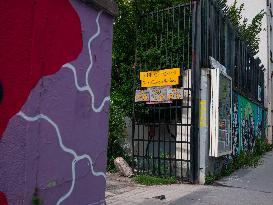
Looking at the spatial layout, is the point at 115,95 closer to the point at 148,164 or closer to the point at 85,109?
the point at 148,164

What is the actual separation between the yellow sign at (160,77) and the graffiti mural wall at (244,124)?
4.07 meters

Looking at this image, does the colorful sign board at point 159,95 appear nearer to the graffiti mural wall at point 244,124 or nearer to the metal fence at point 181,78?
the metal fence at point 181,78

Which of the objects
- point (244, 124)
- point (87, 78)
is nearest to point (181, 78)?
point (87, 78)

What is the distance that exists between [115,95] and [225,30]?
3771 millimetres

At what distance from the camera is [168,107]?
8375mm

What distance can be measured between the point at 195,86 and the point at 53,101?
546 centimetres

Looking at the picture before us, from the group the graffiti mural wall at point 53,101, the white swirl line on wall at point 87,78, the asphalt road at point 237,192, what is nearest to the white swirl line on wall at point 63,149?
the graffiti mural wall at point 53,101

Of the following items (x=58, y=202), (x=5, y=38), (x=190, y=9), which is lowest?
(x=58, y=202)

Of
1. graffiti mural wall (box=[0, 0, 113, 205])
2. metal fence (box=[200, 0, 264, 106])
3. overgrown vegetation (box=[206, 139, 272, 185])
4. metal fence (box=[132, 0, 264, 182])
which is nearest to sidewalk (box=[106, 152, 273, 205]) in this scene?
overgrown vegetation (box=[206, 139, 272, 185])

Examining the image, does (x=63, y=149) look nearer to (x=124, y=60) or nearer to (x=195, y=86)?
(x=195, y=86)

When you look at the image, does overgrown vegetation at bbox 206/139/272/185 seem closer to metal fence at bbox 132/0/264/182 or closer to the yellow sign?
metal fence at bbox 132/0/264/182

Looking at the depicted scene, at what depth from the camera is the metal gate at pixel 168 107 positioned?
8.09 metres

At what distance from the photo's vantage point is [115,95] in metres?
9.54

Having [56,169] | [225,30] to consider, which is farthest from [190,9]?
[56,169]
